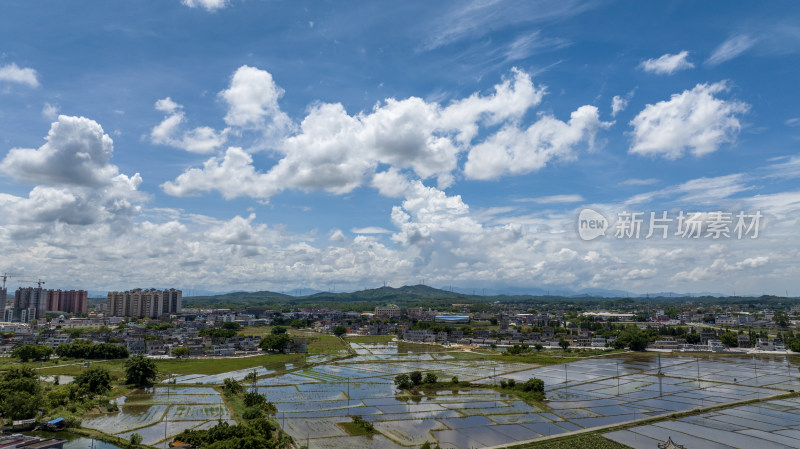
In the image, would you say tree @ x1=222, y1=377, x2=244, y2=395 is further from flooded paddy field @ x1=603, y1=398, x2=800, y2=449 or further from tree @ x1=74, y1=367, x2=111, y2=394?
flooded paddy field @ x1=603, y1=398, x2=800, y2=449

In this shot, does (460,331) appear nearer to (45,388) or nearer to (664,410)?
(664,410)

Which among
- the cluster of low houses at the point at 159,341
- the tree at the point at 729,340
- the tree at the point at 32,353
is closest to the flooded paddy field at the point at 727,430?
the tree at the point at 729,340

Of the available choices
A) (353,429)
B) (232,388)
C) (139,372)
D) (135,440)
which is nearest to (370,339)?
(139,372)

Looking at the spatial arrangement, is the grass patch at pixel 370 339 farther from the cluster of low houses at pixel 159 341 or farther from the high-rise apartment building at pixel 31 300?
the high-rise apartment building at pixel 31 300

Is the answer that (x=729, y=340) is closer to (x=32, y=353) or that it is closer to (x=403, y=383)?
(x=403, y=383)

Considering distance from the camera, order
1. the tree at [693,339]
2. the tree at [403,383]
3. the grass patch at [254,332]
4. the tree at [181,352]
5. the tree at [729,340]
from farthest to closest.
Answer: the grass patch at [254,332] → the tree at [693,339] → the tree at [729,340] → the tree at [181,352] → the tree at [403,383]

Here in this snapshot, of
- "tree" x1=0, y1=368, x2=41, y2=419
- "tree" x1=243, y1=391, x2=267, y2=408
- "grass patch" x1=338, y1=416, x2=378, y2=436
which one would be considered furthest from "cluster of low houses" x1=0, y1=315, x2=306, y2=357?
"grass patch" x1=338, y1=416, x2=378, y2=436
